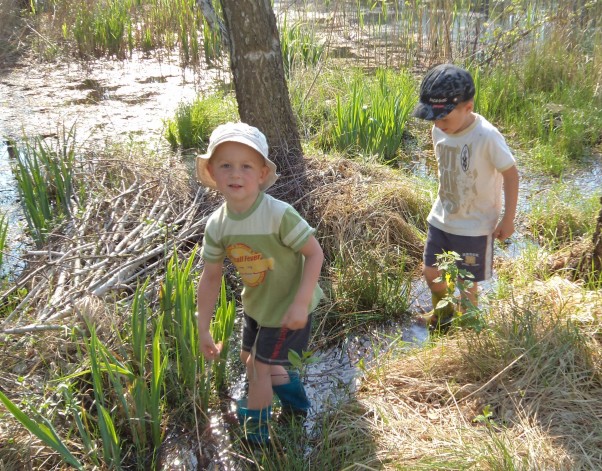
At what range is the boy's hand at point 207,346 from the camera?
2219 millimetres

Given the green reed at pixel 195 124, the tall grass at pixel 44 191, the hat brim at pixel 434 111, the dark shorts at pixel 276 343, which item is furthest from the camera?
the green reed at pixel 195 124

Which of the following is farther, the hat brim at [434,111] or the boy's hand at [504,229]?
the boy's hand at [504,229]

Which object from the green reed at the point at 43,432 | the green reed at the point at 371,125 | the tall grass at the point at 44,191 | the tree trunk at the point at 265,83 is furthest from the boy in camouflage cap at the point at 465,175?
the tall grass at the point at 44,191

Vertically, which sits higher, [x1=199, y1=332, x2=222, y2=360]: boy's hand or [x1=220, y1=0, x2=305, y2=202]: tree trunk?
[x1=220, y1=0, x2=305, y2=202]: tree trunk

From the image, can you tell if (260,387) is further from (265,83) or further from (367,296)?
(265,83)

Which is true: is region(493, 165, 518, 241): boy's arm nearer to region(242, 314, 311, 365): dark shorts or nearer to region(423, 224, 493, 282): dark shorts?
region(423, 224, 493, 282): dark shorts

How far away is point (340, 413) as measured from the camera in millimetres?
2330

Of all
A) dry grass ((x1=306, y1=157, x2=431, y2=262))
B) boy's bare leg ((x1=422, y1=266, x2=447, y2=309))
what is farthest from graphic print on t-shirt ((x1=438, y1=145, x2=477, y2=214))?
dry grass ((x1=306, y1=157, x2=431, y2=262))

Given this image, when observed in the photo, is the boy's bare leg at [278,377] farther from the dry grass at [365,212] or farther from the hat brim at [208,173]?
the dry grass at [365,212]

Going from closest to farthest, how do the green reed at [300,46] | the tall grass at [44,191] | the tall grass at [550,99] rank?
the tall grass at [44,191] < the tall grass at [550,99] < the green reed at [300,46]

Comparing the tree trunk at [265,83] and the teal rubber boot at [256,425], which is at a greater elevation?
the tree trunk at [265,83]

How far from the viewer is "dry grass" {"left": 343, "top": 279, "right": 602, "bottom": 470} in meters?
1.95

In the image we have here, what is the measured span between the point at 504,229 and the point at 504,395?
2.47 ft

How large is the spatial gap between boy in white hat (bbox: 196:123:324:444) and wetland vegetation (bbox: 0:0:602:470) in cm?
11
